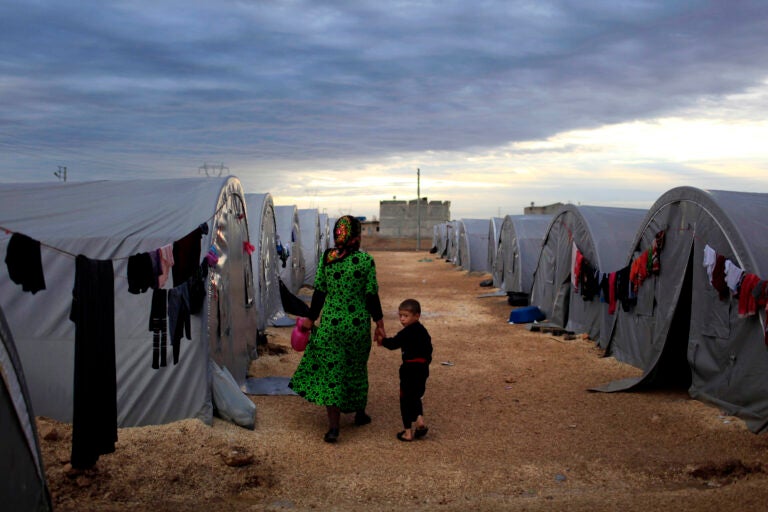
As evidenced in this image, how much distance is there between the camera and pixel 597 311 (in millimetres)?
12156

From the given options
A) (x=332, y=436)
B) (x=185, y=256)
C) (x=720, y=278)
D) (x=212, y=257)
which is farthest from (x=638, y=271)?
(x=185, y=256)

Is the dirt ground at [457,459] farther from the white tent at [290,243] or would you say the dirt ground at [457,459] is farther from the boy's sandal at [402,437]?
the white tent at [290,243]

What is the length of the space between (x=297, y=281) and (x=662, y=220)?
13.1 metres

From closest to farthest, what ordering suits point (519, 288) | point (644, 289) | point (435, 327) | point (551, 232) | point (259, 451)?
point (259, 451) < point (644, 289) < point (435, 327) < point (551, 232) < point (519, 288)

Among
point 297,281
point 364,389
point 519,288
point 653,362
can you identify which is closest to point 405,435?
point 364,389

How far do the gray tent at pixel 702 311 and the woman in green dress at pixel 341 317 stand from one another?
12.9 feet

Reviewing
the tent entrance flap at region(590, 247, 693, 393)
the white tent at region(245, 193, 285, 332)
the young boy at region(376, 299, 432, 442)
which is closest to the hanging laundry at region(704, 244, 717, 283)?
the tent entrance flap at region(590, 247, 693, 393)

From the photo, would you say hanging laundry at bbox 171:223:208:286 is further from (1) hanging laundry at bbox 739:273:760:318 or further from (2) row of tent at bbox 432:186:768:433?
(1) hanging laundry at bbox 739:273:760:318

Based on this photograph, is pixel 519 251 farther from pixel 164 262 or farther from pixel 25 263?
pixel 25 263

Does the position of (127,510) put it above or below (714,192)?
below

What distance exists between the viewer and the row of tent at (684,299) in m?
7.16

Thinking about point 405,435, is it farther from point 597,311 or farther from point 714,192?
point 597,311

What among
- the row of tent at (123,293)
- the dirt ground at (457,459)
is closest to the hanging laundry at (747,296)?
the dirt ground at (457,459)

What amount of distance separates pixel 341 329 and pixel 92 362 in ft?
7.73
